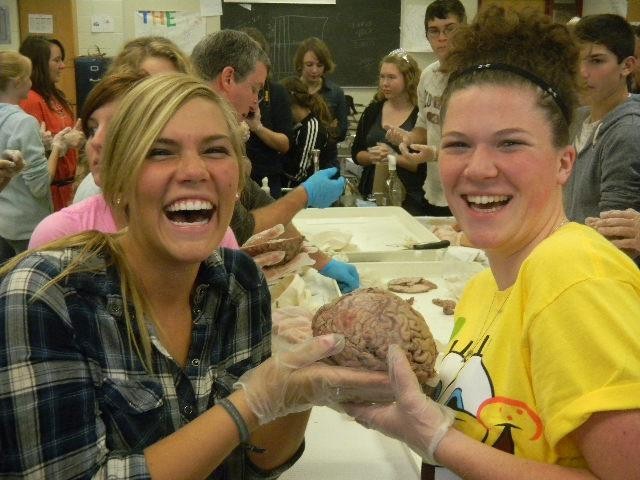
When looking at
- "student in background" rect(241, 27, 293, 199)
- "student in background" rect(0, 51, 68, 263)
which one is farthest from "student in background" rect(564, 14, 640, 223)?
"student in background" rect(0, 51, 68, 263)

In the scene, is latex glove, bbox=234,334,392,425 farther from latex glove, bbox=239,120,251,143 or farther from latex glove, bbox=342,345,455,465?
latex glove, bbox=239,120,251,143

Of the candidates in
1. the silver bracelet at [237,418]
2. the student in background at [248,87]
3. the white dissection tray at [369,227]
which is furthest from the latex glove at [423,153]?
the silver bracelet at [237,418]

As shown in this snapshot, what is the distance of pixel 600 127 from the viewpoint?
2.87 meters

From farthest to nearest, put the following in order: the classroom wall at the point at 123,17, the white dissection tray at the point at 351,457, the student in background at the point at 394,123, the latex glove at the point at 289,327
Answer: the classroom wall at the point at 123,17 < the student in background at the point at 394,123 < the latex glove at the point at 289,327 < the white dissection tray at the point at 351,457

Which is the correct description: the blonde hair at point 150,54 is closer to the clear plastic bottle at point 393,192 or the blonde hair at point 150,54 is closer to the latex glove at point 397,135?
the clear plastic bottle at point 393,192

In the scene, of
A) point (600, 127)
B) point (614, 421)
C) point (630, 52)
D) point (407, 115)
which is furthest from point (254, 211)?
point (407, 115)

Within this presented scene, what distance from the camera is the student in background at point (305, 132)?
502cm

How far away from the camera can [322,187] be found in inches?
120

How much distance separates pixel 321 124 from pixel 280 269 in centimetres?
311

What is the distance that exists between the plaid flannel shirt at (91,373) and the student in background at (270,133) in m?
3.11

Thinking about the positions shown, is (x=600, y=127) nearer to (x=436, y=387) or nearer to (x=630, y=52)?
(x=630, y=52)

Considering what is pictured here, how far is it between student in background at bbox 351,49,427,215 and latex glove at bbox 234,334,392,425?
3.23m

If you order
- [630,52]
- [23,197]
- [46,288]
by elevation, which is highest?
[630,52]

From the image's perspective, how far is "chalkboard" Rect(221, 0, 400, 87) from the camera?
263 inches
